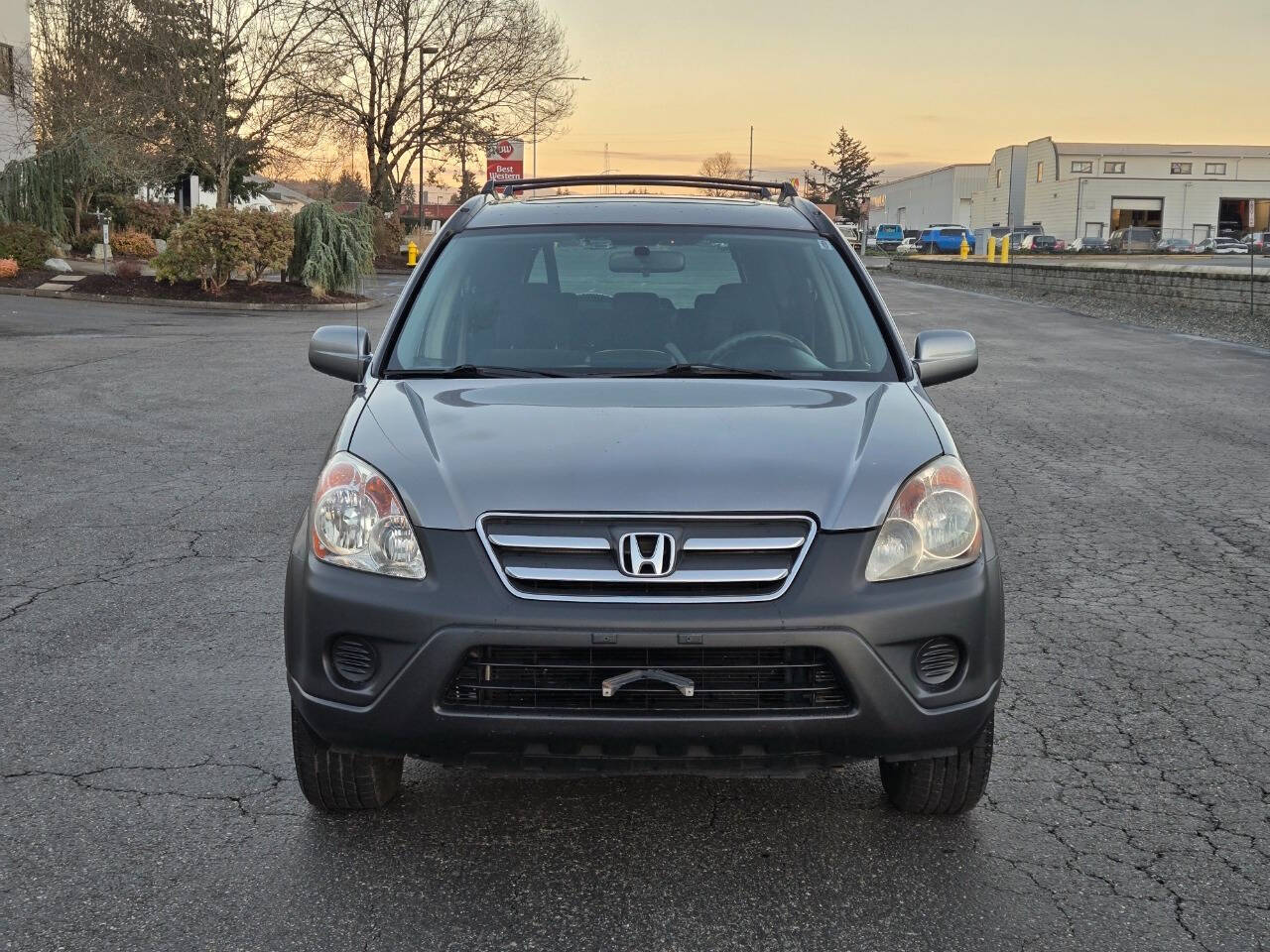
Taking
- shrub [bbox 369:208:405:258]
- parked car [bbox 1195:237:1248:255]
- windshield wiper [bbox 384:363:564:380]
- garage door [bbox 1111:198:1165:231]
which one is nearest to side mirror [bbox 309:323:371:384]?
windshield wiper [bbox 384:363:564:380]

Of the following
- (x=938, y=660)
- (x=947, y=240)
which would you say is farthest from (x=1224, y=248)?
(x=938, y=660)

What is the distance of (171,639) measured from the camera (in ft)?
17.0

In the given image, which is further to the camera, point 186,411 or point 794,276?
point 186,411

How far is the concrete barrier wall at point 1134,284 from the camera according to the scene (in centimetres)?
2283

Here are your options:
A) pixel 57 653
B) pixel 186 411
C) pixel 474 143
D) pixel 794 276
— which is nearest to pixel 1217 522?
pixel 794 276

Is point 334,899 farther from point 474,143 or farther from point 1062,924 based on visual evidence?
point 474,143

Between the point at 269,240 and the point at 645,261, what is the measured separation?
2347 cm

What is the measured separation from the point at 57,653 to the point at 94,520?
8.26 feet

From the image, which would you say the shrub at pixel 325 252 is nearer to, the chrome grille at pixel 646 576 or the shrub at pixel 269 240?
the shrub at pixel 269 240

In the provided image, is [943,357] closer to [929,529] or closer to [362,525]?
[929,529]

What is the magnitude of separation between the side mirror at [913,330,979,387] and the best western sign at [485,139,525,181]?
134 ft

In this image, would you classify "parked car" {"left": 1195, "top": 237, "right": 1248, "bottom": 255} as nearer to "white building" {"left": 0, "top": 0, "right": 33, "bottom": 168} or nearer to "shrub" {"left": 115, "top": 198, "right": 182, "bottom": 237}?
"shrub" {"left": 115, "top": 198, "right": 182, "bottom": 237}

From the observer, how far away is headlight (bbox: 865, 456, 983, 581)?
3145mm

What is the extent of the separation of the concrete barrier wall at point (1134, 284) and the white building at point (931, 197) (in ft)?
222
